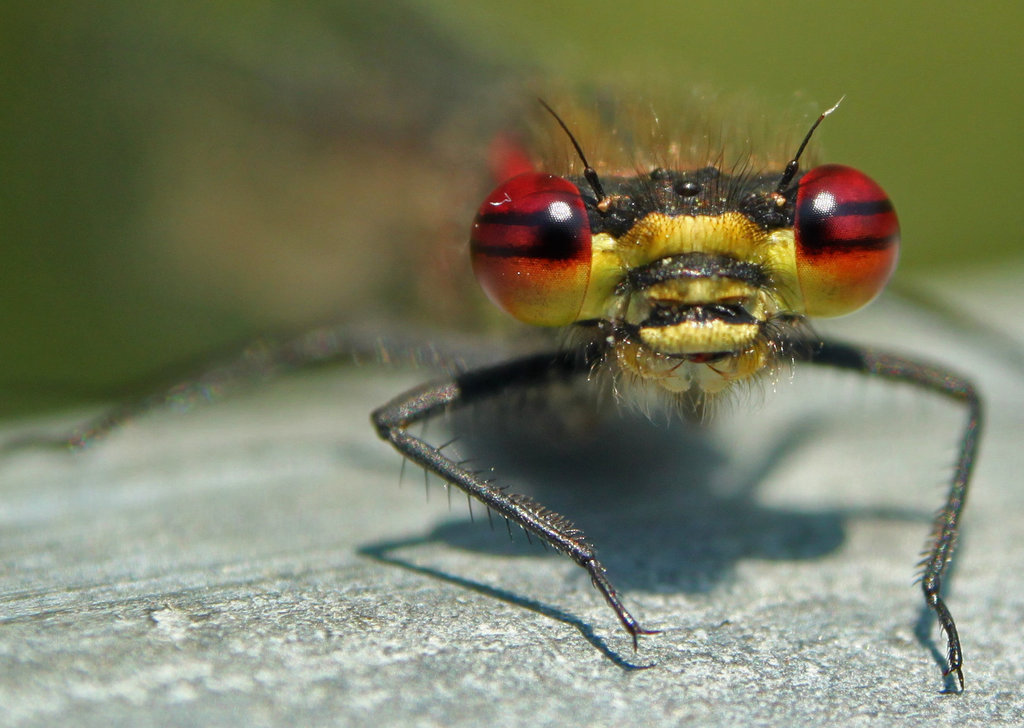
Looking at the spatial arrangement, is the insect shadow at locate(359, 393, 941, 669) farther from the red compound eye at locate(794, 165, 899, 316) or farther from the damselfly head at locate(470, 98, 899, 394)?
the red compound eye at locate(794, 165, 899, 316)

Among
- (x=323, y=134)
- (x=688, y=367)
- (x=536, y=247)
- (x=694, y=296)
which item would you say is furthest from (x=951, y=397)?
(x=323, y=134)

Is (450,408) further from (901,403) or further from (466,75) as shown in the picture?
(466,75)

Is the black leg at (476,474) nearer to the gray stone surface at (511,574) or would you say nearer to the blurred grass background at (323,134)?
the gray stone surface at (511,574)

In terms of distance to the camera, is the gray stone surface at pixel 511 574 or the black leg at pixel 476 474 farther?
the black leg at pixel 476 474

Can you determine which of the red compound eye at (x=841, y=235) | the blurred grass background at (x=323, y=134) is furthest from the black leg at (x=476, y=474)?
the blurred grass background at (x=323, y=134)

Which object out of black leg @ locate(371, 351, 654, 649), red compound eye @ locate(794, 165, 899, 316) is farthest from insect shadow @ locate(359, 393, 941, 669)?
red compound eye @ locate(794, 165, 899, 316)

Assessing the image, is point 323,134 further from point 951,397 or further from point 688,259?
point 951,397
